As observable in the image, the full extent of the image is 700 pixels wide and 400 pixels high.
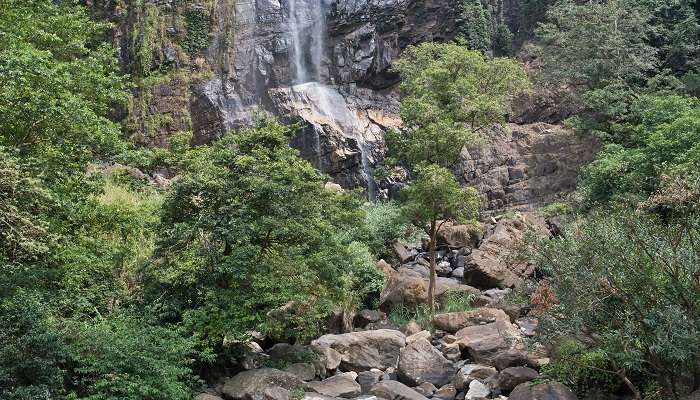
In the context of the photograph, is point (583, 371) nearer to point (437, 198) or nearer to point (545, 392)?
point (545, 392)

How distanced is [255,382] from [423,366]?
3595mm

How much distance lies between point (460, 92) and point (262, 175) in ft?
39.5

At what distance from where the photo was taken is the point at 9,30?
1289 cm

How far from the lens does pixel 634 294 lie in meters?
8.53

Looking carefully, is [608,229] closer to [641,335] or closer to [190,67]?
[641,335]

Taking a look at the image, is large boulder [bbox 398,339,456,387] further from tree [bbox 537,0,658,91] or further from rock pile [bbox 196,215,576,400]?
tree [bbox 537,0,658,91]

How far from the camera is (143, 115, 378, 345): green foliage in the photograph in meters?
10.1

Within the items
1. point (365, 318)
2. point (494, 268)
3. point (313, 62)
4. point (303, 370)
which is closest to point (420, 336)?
point (365, 318)

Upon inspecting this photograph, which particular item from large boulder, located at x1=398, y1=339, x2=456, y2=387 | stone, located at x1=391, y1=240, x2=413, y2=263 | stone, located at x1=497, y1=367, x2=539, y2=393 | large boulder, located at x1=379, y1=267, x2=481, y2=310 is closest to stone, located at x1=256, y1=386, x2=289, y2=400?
large boulder, located at x1=398, y1=339, x2=456, y2=387

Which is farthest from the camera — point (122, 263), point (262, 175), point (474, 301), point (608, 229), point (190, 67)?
point (190, 67)

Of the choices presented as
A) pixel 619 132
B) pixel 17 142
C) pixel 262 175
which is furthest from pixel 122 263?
pixel 619 132

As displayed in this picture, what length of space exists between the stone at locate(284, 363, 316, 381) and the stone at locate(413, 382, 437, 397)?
1.92 m

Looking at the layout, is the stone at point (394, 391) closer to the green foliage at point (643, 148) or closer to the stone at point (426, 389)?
the stone at point (426, 389)

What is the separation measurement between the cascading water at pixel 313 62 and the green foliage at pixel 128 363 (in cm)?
2077
